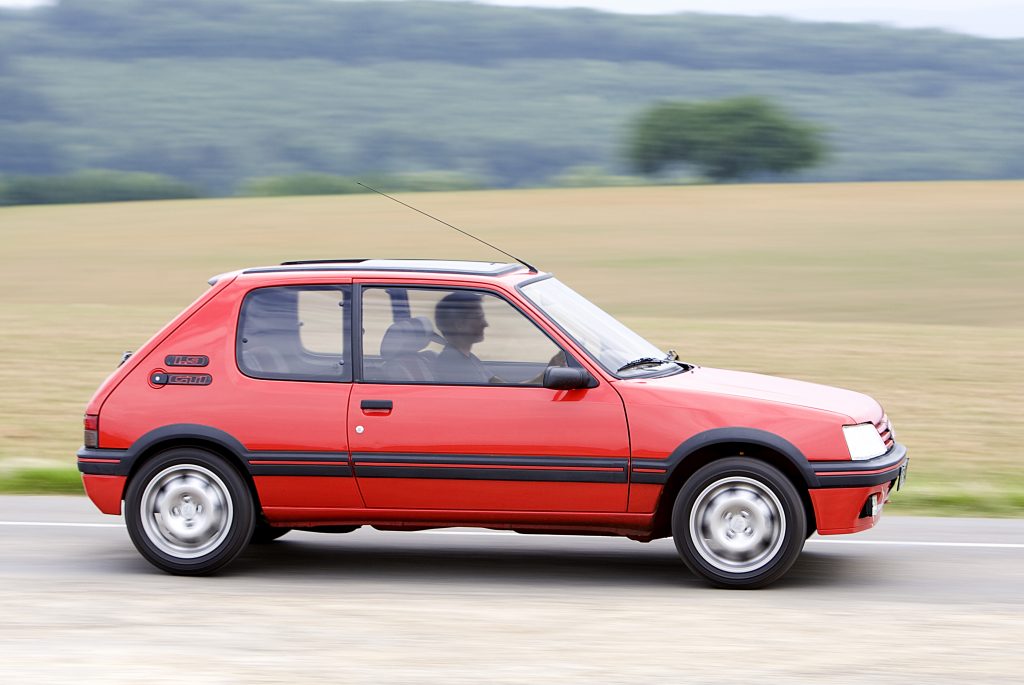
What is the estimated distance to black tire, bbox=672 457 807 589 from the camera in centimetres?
680

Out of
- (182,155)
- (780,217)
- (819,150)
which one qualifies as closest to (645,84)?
(819,150)

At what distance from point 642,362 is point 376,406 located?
1.34 meters

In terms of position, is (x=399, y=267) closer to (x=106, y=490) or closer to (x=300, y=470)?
(x=300, y=470)

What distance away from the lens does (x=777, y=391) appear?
7.18 metres

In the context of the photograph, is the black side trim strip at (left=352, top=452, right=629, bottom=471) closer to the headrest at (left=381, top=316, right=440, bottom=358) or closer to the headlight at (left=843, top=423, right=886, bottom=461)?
the headrest at (left=381, top=316, right=440, bottom=358)

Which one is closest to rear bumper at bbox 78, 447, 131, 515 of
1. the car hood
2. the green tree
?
the car hood

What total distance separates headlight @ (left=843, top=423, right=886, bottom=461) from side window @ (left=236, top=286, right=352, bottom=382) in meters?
2.36

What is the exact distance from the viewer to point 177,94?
253 ft

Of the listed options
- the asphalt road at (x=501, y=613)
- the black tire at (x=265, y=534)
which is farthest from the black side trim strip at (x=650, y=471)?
the black tire at (x=265, y=534)

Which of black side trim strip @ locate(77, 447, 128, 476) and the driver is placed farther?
black side trim strip @ locate(77, 447, 128, 476)

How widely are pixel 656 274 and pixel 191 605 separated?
2645cm

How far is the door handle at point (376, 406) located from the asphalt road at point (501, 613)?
834 mm

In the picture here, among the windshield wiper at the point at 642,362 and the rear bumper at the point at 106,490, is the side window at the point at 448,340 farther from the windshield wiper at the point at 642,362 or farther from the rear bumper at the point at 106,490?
the rear bumper at the point at 106,490

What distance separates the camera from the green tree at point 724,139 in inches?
2512
